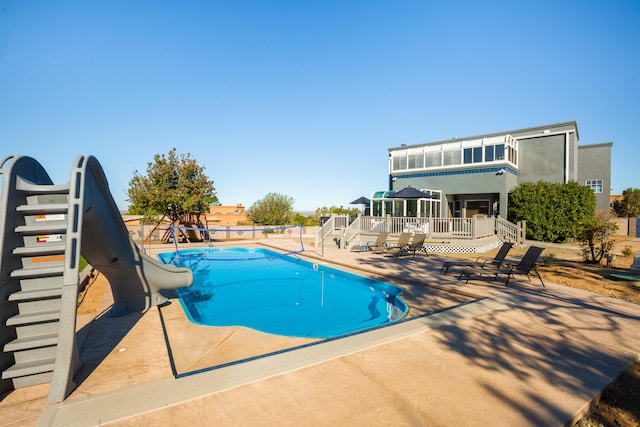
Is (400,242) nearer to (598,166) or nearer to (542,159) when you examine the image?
(542,159)

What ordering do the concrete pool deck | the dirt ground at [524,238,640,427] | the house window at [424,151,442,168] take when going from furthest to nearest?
the house window at [424,151,442,168] → the dirt ground at [524,238,640,427] → the concrete pool deck

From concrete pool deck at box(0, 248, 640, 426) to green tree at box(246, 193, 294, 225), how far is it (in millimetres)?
26247

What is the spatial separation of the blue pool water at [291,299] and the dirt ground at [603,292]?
2.52 metres

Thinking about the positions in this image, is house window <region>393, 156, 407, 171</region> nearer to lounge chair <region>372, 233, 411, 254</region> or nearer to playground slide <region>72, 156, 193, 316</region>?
lounge chair <region>372, 233, 411, 254</region>

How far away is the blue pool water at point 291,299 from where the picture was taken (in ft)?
23.8

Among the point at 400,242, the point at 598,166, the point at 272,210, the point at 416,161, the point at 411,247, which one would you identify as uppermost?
the point at 598,166

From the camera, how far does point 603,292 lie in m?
7.78

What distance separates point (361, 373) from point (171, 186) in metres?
21.4

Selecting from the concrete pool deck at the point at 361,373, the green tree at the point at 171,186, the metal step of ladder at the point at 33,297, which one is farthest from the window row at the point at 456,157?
the metal step of ladder at the point at 33,297

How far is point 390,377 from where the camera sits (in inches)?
138

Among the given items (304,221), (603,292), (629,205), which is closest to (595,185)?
(629,205)

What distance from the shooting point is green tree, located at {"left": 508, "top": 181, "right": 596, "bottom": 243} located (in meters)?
19.1

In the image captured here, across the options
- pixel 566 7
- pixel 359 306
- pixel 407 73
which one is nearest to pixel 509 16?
pixel 566 7

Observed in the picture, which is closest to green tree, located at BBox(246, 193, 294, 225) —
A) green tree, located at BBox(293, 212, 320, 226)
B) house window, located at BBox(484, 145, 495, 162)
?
green tree, located at BBox(293, 212, 320, 226)
